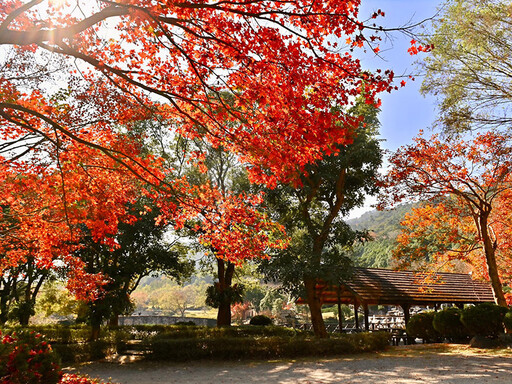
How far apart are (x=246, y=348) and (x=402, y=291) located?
8.89 meters

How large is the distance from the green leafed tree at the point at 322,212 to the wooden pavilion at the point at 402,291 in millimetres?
1505

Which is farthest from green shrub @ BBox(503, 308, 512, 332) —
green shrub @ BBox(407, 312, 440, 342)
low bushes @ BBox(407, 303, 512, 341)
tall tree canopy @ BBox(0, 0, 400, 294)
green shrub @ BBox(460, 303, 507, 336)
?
tall tree canopy @ BBox(0, 0, 400, 294)

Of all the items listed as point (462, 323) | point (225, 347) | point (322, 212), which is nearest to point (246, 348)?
point (225, 347)

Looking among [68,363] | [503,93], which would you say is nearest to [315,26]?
[503,93]

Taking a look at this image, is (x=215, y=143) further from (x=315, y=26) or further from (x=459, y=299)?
(x=459, y=299)

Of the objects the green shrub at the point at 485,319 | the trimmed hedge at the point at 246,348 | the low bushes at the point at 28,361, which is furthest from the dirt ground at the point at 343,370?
the low bushes at the point at 28,361

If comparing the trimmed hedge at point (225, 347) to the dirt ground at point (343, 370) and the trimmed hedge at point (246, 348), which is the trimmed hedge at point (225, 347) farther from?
the dirt ground at point (343, 370)

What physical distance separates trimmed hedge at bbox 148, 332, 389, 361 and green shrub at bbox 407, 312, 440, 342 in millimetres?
4101

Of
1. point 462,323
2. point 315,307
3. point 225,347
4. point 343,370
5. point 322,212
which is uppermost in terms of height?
point 322,212

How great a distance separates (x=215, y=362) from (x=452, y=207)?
35.2 ft

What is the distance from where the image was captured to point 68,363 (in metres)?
12.4

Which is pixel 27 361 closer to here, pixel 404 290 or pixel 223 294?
pixel 223 294

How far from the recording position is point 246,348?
12.7 meters

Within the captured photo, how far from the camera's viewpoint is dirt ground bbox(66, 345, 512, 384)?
8367mm
